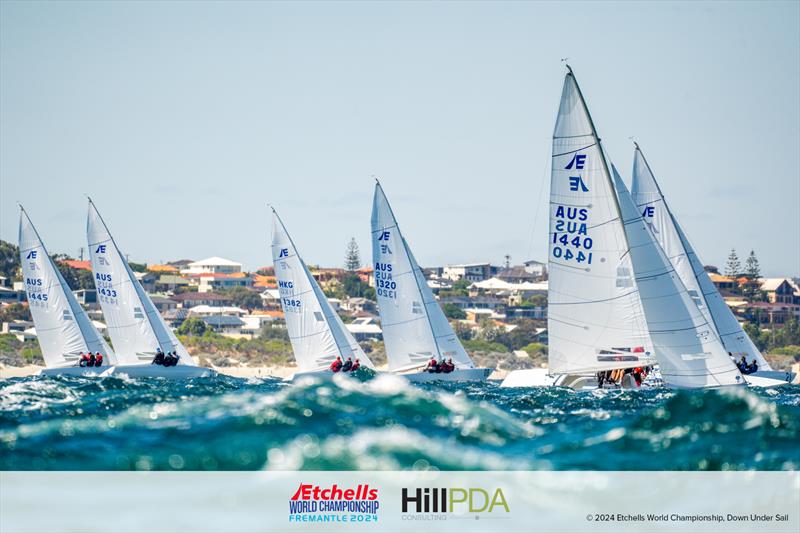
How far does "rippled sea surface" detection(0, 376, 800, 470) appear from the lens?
516 inches

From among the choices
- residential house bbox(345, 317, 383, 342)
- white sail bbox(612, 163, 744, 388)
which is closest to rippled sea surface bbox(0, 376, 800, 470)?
white sail bbox(612, 163, 744, 388)

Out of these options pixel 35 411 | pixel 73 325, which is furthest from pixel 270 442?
pixel 73 325

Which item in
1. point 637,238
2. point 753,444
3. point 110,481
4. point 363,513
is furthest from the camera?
point 637,238

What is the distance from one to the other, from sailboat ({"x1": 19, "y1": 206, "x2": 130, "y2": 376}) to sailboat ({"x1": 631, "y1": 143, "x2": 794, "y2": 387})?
20.0 metres

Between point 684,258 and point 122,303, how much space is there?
20149 millimetres

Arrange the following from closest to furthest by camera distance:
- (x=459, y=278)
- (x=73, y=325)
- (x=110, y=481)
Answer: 1. (x=110, y=481)
2. (x=73, y=325)
3. (x=459, y=278)

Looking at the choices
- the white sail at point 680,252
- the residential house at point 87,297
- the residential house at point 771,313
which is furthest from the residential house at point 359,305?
the white sail at point 680,252

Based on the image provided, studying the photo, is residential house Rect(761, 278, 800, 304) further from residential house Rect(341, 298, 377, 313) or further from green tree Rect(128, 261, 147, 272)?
green tree Rect(128, 261, 147, 272)

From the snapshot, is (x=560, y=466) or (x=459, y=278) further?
(x=459, y=278)

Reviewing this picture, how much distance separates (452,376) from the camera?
3928 centimetres

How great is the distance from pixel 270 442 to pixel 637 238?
14412 millimetres

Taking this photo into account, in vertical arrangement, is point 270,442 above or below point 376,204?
below

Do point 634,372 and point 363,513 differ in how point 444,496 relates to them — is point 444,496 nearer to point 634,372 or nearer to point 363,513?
point 363,513

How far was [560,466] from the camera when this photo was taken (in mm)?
13180
